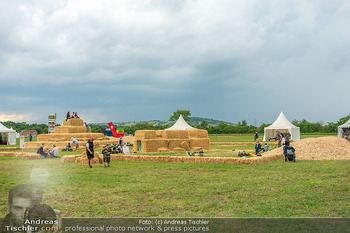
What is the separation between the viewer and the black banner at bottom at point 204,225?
5.73m

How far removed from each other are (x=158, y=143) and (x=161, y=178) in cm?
1621

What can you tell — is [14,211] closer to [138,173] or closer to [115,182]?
[115,182]

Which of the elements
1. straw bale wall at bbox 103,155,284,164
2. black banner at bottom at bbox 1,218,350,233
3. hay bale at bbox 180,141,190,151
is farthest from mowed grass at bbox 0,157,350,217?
hay bale at bbox 180,141,190,151

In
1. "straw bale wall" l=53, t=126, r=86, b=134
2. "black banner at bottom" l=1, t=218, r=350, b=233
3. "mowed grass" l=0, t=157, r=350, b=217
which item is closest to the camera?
"black banner at bottom" l=1, t=218, r=350, b=233

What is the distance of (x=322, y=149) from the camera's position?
1894 centimetres

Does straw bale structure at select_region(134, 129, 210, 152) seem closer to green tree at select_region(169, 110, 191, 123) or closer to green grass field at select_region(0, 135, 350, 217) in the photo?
green grass field at select_region(0, 135, 350, 217)

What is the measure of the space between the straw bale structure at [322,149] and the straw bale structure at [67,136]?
21694 mm

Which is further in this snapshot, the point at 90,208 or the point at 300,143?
the point at 300,143

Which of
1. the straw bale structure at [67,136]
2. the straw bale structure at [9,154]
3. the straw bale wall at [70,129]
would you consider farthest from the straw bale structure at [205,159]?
the straw bale wall at [70,129]

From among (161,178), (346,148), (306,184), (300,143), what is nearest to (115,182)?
(161,178)

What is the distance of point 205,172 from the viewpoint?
517 inches

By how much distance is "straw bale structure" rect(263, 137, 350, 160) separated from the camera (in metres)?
18.1

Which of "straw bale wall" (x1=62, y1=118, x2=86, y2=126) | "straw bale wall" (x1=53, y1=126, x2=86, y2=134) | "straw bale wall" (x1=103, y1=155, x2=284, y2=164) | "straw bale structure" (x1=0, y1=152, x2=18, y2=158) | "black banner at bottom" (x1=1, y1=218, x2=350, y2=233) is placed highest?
"straw bale wall" (x1=62, y1=118, x2=86, y2=126)

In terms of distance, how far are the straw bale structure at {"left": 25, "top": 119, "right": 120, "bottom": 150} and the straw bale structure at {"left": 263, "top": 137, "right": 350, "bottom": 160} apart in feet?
71.2
